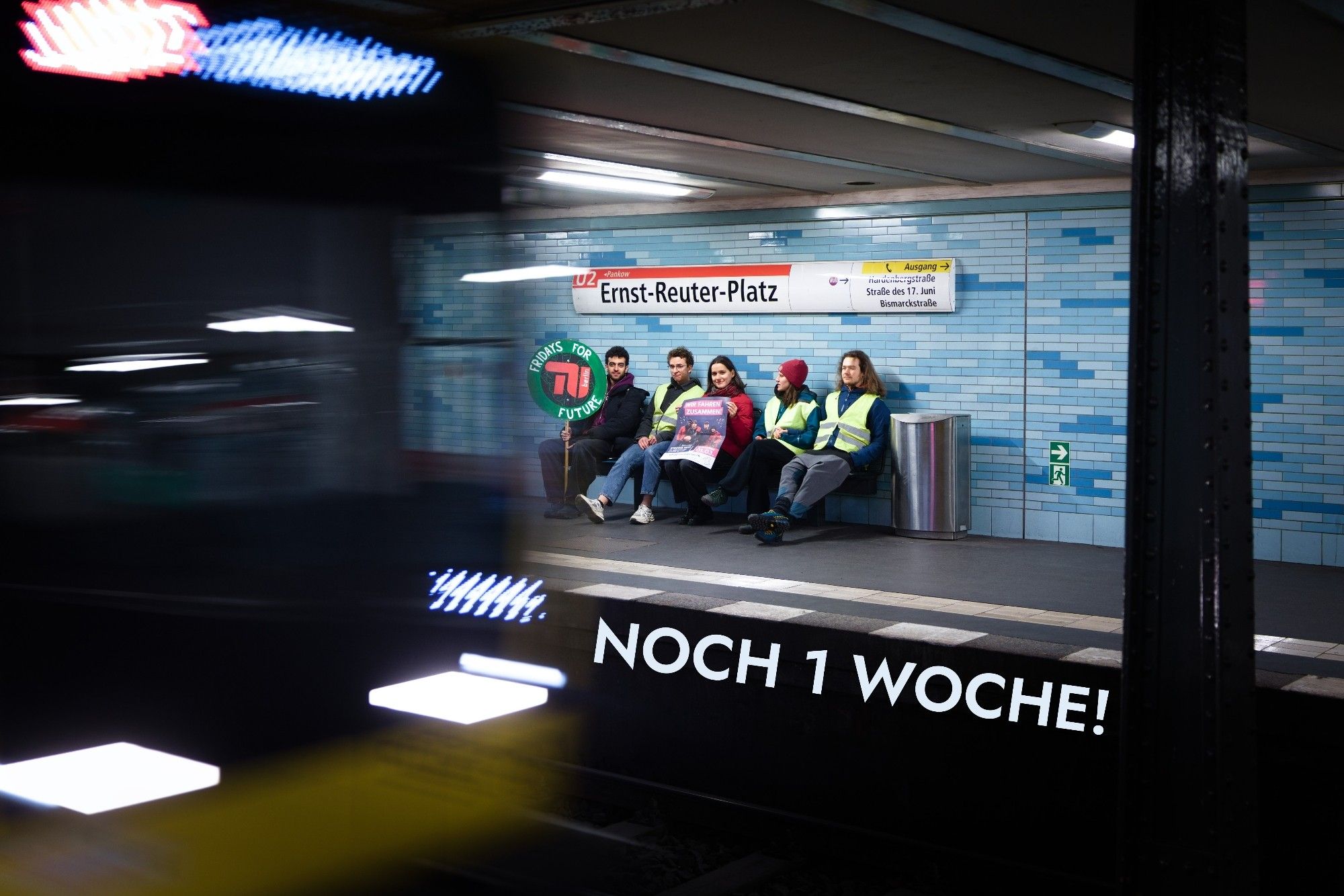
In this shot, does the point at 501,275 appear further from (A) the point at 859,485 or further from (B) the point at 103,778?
(A) the point at 859,485

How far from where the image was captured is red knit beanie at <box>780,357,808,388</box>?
36.7 feet

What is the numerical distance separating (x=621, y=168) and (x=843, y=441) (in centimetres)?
278

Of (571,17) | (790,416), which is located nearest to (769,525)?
(790,416)

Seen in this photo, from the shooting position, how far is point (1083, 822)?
5547 mm

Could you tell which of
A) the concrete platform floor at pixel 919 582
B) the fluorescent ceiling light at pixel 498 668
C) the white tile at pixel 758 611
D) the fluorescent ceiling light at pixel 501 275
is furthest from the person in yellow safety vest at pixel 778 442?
the fluorescent ceiling light at pixel 501 275

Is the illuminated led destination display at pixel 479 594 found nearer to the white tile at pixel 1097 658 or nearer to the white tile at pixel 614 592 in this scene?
the white tile at pixel 1097 658

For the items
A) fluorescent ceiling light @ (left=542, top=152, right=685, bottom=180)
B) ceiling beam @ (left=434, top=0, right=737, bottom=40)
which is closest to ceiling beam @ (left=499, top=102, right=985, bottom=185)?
ceiling beam @ (left=434, top=0, right=737, bottom=40)

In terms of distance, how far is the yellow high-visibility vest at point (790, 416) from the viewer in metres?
11.1

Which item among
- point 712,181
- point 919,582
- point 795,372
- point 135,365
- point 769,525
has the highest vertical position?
point 712,181

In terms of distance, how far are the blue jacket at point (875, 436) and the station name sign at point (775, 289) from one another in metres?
0.86

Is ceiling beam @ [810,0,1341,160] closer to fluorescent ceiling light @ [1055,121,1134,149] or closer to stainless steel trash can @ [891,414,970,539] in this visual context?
fluorescent ceiling light @ [1055,121,1134,149]

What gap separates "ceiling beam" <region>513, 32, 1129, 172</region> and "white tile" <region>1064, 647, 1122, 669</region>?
307 cm

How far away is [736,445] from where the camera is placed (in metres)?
A: 11.4

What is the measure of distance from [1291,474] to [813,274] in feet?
13.1
